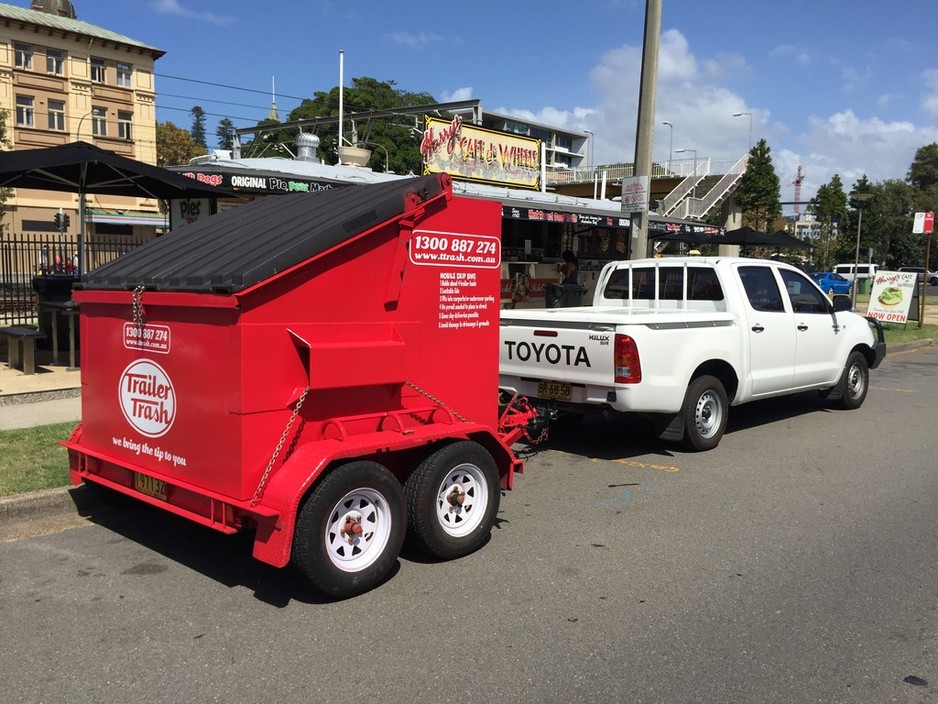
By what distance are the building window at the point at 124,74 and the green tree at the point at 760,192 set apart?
3914 cm

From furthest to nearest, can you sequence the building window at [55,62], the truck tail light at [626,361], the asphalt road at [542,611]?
the building window at [55,62], the truck tail light at [626,361], the asphalt road at [542,611]

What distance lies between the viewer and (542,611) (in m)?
4.05

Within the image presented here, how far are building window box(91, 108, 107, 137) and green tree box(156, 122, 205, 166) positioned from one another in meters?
3.76

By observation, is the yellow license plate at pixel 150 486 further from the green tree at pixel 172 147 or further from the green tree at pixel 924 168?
the green tree at pixel 924 168

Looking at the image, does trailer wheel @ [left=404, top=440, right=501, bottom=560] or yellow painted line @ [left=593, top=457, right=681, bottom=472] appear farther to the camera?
yellow painted line @ [left=593, top=457, right=681, bottom=472]

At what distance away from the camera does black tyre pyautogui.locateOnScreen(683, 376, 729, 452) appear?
24.2 feet

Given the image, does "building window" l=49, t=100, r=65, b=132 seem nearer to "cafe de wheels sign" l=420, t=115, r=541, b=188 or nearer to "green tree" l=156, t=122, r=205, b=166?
"green tree" l=156, t=122, r=205, b=166

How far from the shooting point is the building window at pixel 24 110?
4641 centimetres

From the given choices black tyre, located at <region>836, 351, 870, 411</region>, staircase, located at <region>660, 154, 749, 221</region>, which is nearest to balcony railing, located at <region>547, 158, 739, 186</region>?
staircase, located at <region>660, 154, 749, 221</region>

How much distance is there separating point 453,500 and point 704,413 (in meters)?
3.80

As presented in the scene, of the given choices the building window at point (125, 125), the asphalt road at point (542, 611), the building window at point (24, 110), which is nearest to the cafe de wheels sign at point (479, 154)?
the asphalt road at point (542, 611)

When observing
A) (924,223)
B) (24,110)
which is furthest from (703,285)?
(24,110)

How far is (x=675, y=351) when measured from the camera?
7.11m

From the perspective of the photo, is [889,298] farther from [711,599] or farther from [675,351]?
[711,599]
